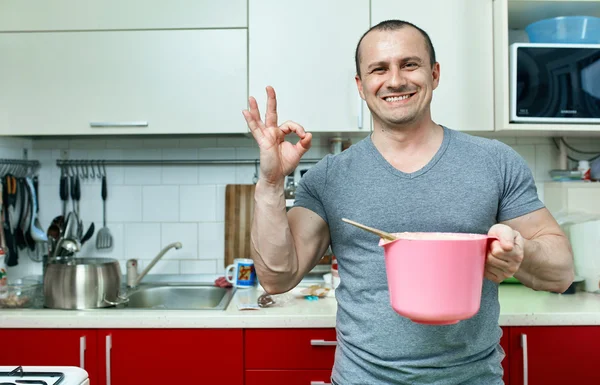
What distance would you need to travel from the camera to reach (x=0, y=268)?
1883 millimetres

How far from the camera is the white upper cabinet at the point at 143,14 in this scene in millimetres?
1926

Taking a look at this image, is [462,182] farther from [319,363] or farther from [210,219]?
[210,219]

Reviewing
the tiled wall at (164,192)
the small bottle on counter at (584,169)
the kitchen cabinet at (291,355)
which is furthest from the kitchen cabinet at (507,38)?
the kitchen cabinet at (291,355)

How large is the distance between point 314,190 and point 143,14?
1156mm

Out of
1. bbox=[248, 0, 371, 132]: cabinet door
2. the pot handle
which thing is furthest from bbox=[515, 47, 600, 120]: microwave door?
the pot handle

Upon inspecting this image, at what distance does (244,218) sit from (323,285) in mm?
431

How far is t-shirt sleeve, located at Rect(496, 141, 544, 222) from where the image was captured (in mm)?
1061

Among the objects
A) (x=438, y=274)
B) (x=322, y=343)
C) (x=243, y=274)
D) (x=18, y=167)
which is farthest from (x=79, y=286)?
(x=438, y=274)

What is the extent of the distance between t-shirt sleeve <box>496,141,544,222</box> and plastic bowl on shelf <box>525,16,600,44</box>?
3.36ft

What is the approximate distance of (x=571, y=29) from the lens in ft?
Answer: 6.17

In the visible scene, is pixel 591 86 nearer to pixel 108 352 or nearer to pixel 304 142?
pixel 304 142

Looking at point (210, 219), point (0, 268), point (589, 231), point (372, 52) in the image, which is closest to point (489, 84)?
point (589, 231)

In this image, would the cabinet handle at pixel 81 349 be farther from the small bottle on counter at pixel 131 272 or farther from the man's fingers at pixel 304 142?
the man's fingers at pixel 304 142

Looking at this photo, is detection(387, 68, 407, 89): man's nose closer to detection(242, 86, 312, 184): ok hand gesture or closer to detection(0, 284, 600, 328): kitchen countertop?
detection(242, 86, 312, 184): ok hand gesture
